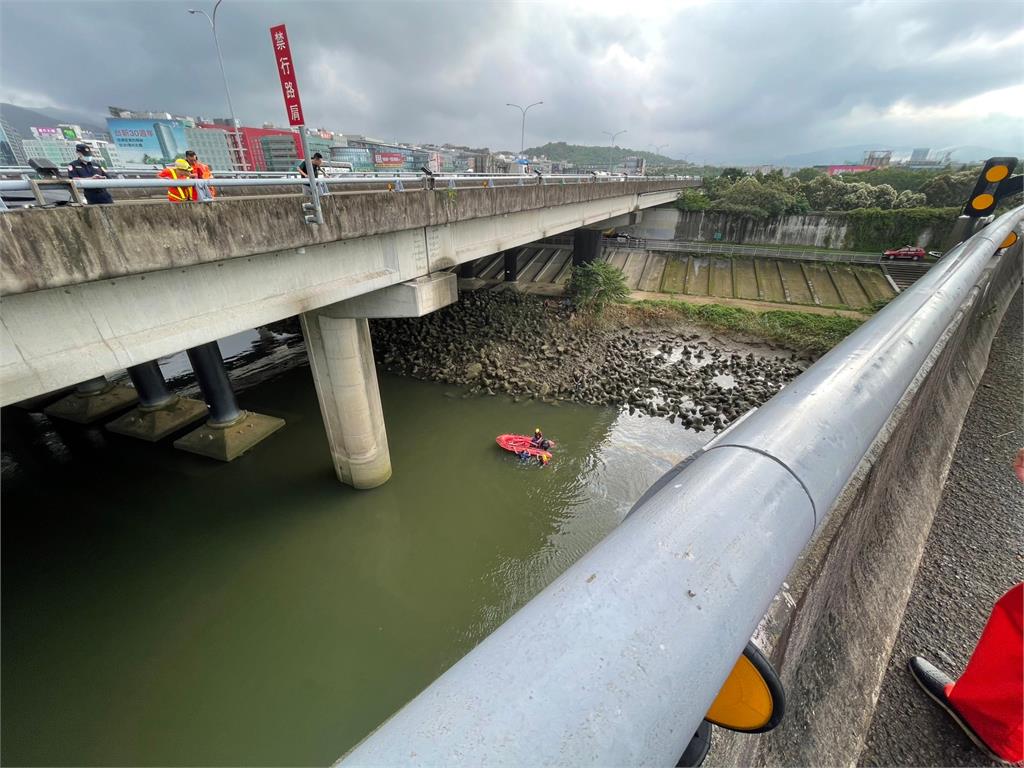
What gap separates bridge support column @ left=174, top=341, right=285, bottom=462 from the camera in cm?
1130

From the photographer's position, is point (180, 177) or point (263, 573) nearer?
point (180, 177)

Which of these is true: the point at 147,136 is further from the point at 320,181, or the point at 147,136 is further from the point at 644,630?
the point at 644,630

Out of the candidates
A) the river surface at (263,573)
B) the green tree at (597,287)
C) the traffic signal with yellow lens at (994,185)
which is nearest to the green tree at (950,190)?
the green tree at (597,287)

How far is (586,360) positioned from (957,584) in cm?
1427

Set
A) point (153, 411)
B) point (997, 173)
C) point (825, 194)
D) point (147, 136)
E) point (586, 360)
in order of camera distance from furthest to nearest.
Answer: point (147, 136)
point (825, 194)
point (586, 360)
point (153, 411)
point (997, 173)

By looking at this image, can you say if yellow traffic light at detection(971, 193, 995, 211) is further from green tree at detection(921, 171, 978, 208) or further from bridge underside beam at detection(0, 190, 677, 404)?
green tree at detection(921, 171, 978, 208)

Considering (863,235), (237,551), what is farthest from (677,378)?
(863,235)

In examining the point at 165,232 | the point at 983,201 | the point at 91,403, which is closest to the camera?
the point at 165,232

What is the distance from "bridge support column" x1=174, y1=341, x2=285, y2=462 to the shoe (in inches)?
512

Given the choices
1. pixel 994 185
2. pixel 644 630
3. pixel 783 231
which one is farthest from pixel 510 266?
pixel 644 630

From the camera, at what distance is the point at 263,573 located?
27.2ft

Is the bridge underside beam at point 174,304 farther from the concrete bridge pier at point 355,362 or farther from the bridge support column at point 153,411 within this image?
the bridge support column at point 153,411

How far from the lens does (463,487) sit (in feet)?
35.3

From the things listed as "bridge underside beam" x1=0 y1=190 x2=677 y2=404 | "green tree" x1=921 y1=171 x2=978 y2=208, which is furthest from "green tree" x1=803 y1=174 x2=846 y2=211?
"bridge underside beam" x1=0 y1=190 x2=677 y2=404
